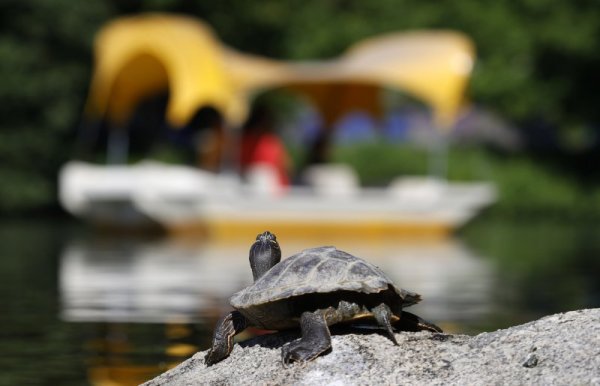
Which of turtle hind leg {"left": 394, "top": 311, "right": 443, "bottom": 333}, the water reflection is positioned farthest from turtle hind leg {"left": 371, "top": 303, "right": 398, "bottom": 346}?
the water reflection

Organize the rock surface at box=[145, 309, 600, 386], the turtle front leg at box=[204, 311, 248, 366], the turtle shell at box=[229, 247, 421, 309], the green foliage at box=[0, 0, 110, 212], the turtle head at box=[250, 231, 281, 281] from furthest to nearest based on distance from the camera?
1. the green foliage at box=[0, 0, 110, 212]
2. the turtle head at box=[250, 231, 281, 281]
3. the turtle front leg at box=[204, 311, 248, 366]
4. the turtle shell at box=[229, 247, 421, 309]
5. the rock surface at box=[145, 309, 600, 386]

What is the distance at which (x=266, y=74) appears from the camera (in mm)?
29109

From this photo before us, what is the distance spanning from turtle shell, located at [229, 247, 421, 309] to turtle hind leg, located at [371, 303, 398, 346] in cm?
10

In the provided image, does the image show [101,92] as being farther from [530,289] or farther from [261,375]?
[261,375]

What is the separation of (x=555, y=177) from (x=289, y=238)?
1771cm

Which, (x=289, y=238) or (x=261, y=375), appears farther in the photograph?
(x=289, y=238)

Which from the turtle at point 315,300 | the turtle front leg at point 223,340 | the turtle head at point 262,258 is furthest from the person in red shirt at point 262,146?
the turtle at point 315,300

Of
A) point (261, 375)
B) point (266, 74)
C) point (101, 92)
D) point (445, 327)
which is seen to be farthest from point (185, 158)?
point (261, 375)

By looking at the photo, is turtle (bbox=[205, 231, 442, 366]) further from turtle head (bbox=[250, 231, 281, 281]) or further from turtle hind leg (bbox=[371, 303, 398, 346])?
turtle head (bbox=[250, 231, 281, 281])

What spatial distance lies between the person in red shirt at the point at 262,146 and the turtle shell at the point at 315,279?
21.2 meters

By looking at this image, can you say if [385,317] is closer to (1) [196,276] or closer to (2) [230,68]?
(1) [196,276]

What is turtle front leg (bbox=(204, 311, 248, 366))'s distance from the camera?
285 inches

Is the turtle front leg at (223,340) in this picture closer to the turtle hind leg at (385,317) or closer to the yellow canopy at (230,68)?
the turtle hind leg at (385,317)

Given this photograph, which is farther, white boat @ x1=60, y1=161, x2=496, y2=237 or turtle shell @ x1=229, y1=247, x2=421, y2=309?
white boat @ x1=60, y1=161, x2=496, y2=237
